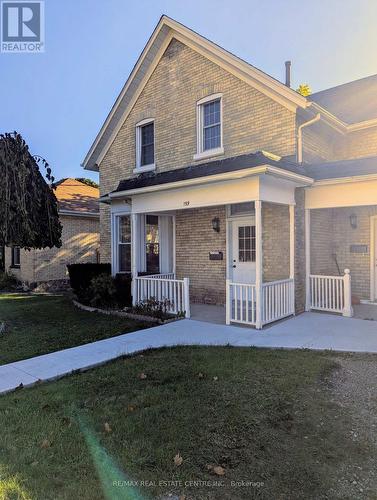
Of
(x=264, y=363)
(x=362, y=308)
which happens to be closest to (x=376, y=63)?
(x=362, y=308)

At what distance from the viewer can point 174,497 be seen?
266 centimetres

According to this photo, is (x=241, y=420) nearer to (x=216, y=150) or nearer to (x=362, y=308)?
(x=362, y=308)

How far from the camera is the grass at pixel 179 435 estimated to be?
278 centimetres

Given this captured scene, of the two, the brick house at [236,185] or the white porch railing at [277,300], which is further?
the brick house at [236,185]

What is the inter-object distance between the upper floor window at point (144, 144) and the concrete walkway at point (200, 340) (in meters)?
6.25

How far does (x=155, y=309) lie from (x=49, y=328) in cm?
253

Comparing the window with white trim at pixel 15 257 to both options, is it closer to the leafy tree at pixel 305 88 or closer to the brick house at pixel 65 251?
the brick house at pixel 65 251

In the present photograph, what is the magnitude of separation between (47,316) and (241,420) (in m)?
7.44

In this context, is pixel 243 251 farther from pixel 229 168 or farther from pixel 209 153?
pixel 229 168

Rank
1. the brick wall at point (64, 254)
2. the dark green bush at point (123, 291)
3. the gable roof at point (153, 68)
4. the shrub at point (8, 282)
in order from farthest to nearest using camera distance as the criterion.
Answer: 1. the shrub at point (8, 282)
2. the brick wall at point (64, 254)
3. the dark green bush at point (123, 291)
4. the gable roof at point (153, 68)

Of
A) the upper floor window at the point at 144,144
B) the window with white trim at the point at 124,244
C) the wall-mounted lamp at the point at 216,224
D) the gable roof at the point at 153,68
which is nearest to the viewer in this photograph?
the gable roof at the point at 153,68

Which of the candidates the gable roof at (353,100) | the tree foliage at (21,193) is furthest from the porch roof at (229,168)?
the gable roof at (353,100)

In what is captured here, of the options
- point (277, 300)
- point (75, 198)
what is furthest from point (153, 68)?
point (75, 198)

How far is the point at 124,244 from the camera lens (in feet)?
41.4
